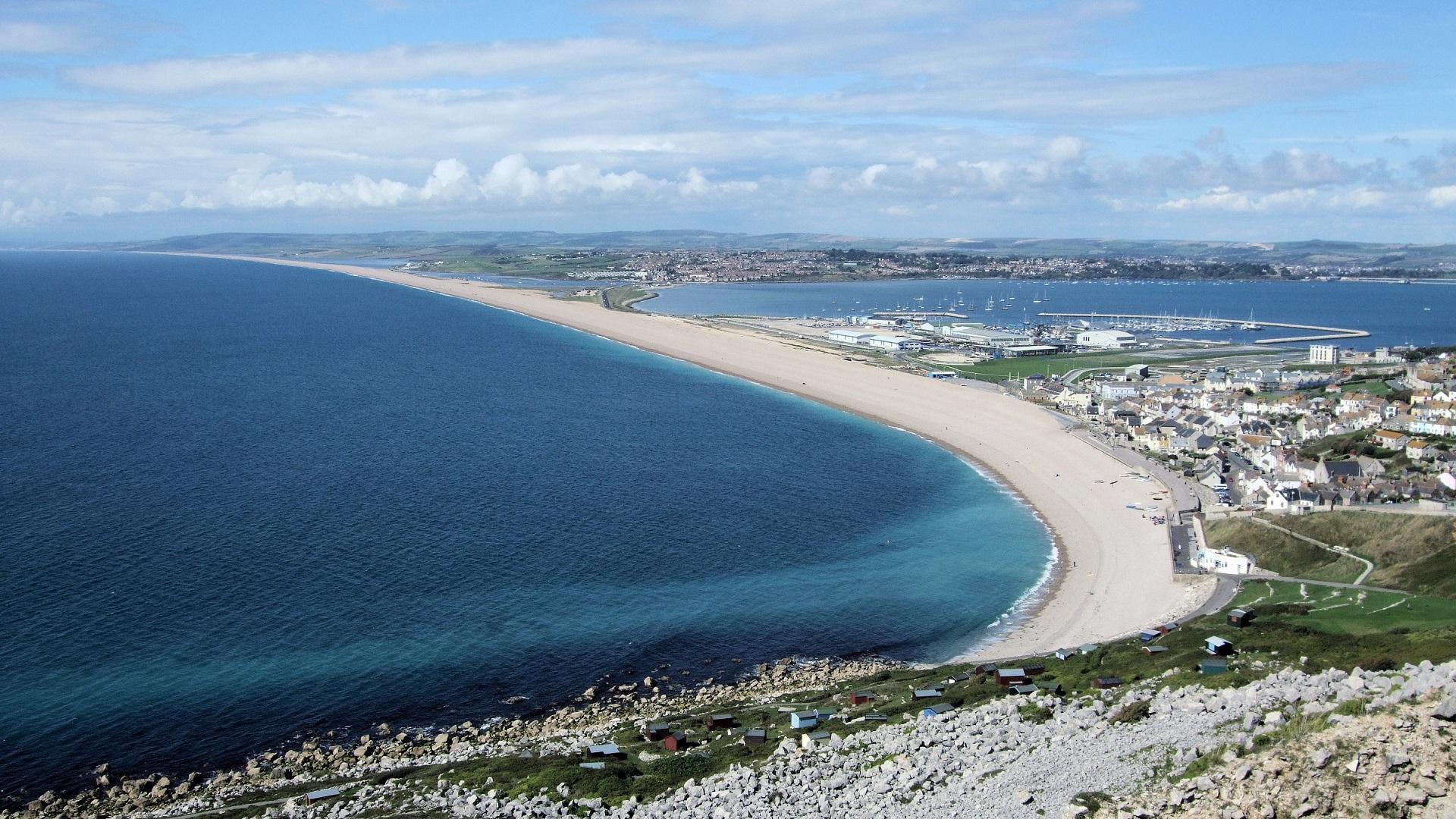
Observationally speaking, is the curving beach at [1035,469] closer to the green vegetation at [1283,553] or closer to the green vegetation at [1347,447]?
the green vegetation at [1283,553]

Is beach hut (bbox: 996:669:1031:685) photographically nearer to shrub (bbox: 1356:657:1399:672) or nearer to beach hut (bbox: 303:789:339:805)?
shrub (bbox: 1356:657:1399:672)

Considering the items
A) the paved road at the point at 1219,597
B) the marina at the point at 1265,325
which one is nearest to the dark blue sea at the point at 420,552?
the paved road at the point at 1219,597

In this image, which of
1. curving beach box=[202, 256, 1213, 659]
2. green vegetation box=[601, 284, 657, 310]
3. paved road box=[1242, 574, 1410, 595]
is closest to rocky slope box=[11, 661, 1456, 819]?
curving beach box=[202, 256, 1213, 659]

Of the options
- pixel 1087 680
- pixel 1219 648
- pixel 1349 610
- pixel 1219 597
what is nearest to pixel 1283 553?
pixel 1219 597

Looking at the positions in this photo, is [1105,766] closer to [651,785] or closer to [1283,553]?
[651,785]

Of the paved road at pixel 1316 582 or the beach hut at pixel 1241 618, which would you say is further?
the paved road at pixel 1316 582

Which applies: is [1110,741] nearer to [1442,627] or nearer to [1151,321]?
[1442,627]
